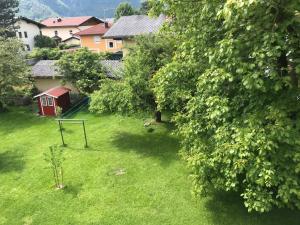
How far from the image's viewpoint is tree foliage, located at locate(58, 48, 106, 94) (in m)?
26.8

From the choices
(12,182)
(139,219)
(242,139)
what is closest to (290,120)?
(242,139)

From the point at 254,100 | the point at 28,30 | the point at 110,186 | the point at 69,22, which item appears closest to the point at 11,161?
the point at 110,186

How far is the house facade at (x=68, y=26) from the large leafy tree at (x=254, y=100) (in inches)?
2746

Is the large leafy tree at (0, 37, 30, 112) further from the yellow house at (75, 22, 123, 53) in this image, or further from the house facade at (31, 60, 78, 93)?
the yellow house at (75, 22, 123, 53)

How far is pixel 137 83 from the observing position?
18312 millimetres

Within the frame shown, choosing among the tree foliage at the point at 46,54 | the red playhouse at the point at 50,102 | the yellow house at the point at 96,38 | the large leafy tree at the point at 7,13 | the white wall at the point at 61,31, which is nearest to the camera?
the red playhouse at the point at 50,102

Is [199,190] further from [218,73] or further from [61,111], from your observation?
[61,111]

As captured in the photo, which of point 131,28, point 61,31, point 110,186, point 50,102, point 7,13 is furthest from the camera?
point 61,31

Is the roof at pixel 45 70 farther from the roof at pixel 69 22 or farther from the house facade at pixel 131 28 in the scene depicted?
the roof at pixel 69 22

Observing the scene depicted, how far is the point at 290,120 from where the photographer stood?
335 inches

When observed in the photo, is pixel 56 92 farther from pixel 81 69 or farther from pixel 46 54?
pixel 46 54

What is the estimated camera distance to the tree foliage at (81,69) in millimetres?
26812

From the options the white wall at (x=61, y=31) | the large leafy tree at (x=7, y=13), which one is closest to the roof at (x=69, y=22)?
the white wall at (x=61, y=31)

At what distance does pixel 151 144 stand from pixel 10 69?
45.7 ft
